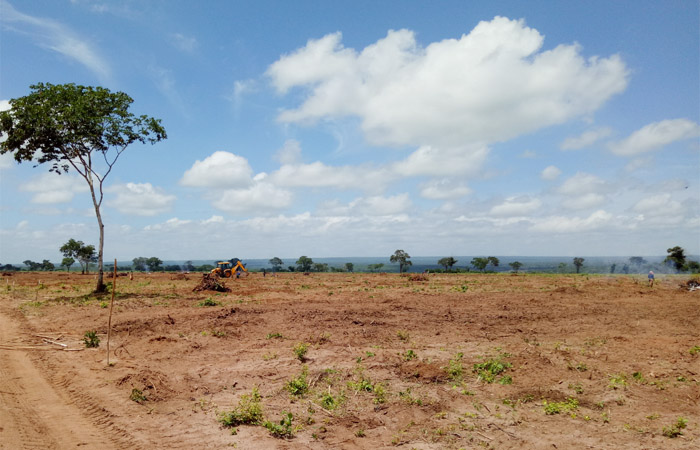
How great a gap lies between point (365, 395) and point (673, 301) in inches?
980

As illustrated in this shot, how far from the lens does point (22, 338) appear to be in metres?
14.6

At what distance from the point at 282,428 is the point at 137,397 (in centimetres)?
372

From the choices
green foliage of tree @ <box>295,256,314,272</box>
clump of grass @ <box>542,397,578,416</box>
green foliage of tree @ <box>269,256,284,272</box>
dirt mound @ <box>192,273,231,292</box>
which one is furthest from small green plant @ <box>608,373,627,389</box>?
green foliage of tree @ <box>269,256,284,272</box>

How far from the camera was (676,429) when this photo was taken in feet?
25.3

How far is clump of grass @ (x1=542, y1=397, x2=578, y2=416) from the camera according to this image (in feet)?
28.0

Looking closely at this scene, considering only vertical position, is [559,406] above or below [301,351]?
below

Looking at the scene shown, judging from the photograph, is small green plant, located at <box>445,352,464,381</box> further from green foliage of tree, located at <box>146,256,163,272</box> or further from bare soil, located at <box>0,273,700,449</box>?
green foliage of tree, located at <box>146,256,163,272</box>

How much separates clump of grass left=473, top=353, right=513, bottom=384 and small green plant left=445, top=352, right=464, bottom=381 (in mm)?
435

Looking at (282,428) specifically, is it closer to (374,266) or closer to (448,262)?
(448,262)

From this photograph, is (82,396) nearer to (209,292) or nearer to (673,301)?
(209,292)

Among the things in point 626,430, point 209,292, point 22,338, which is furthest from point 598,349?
point 209,292

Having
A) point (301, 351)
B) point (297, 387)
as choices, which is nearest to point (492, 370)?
point (297, 387)

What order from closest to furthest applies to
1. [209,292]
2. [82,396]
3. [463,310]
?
1. [82,396]
2. [463,310]
3. [209,292]

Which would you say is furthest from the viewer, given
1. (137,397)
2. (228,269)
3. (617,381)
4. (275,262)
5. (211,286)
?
(275,262)
